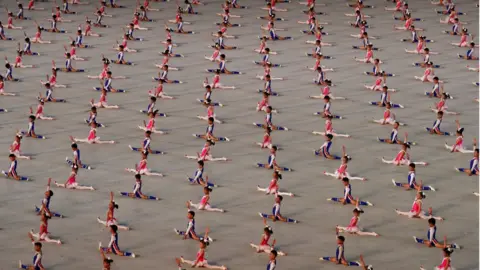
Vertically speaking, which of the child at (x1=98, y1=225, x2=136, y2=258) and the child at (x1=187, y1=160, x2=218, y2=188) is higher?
the child at (x1=187, y1=160, x2=218, y2=188)

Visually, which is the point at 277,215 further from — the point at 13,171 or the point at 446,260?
the point at 13,171

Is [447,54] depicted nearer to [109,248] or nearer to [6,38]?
[6,38]

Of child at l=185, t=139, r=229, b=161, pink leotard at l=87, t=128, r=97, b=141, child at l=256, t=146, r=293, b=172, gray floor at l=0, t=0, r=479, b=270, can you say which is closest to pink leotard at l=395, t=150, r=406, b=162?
gray floor at l=0, t=0, r=479, b=270

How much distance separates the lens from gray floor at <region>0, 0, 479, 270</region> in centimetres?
3353

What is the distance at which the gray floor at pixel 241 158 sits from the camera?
33531mm

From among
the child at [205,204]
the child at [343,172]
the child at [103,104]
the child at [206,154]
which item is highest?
the child at [103,104]

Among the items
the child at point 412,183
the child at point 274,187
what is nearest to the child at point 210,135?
the child at point 274,187

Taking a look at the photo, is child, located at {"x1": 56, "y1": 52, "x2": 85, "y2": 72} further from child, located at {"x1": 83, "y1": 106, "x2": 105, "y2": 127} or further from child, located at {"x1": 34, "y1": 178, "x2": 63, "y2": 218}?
child, located at {"x1": 34, "y1": 178, "x2": 63, "y2": 218}

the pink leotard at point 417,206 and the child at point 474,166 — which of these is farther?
the child at point 474,166

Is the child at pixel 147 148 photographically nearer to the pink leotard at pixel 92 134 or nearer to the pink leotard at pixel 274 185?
the pink leotard at pixel 92 134

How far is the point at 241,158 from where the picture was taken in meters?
40.6

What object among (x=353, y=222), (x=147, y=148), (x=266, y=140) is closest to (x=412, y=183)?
(x=353, y=222)

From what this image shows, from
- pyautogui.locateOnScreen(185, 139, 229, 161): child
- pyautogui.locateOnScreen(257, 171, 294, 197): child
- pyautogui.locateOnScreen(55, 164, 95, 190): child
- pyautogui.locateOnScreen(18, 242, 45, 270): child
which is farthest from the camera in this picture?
Result: pyautogui.locateOnScreen(185, 139, 229, 161): child

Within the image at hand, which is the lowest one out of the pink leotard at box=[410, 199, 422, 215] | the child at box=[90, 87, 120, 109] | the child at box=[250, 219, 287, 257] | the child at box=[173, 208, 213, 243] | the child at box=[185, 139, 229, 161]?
the child at box=[250, 219, 287, 257]
